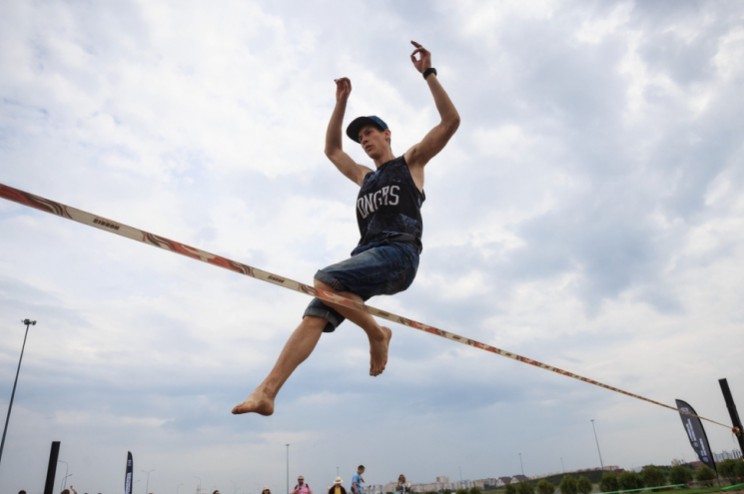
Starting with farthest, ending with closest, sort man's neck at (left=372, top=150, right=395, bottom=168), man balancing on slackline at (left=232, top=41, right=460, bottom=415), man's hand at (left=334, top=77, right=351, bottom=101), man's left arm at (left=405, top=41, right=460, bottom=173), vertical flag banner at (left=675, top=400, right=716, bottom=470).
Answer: vertical flag banner at (left=675, top=400, right=716, bottom=470), man's hand at (left=334, top=77, right=351, bottom=101), man's neck at (left=372, top=150, right=395, bottom=168), man's left arm at (left=405, top=41, right=460, bottom=173), man balancing on slackline at (left=232, top=41, right=460, bottom=415)

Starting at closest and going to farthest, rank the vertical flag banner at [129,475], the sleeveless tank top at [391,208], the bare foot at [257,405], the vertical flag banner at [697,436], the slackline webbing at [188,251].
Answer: the slackline webbing at [188,251] < the bare foot at [257,405] < the sleeveless tank top at [391,208] < the vertical flag banner at [697,436] < the vertical flag banner at [129,475]

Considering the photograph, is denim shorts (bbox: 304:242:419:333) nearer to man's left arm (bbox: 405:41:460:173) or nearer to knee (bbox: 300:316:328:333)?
knee (bbox: 300:316:328:333)

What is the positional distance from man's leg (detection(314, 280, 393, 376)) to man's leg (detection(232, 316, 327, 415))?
0.62 ft

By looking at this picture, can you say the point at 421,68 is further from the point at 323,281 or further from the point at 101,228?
the point at 101,228

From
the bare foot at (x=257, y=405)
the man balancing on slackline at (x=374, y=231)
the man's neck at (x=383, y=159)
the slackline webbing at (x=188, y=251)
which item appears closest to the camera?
the slackline webbing at (x=188, y=251)

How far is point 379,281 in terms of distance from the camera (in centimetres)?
337

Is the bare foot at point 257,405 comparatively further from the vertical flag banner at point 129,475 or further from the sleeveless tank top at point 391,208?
the vertical flag banner at point 129,475

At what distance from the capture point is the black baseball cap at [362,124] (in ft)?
14.0

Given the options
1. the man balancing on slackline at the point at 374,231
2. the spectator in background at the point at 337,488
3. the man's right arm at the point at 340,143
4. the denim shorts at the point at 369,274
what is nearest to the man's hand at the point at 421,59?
the man balancing on slackline at the point at 374,231

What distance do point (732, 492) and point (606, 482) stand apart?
74.1 ft

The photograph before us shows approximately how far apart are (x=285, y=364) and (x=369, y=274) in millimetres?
782

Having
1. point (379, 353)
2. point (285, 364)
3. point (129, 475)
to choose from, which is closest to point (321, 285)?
point (285, 364)

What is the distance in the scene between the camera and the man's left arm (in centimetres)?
383

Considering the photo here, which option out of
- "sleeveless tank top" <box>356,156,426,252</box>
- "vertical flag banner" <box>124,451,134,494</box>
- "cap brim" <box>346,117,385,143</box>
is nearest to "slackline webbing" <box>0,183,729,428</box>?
"sleeveless tank top" <box>356,156,426,252</box>
